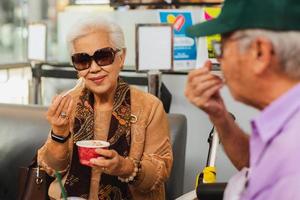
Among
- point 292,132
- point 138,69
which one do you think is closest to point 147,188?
point 292,132

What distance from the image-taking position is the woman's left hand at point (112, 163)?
1773 millimetres

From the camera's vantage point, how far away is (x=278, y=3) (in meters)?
1.04

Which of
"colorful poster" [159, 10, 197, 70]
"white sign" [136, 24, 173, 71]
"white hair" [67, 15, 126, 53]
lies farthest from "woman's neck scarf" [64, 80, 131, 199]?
"colorful poster" [159, 10, 197, 70]

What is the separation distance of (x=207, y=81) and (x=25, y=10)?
4459mm

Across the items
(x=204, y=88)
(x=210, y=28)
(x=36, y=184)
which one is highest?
(x=210, y=28)

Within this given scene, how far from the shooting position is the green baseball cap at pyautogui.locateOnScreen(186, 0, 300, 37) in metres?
1.03

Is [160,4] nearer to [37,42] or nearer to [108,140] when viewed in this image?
[37,42]

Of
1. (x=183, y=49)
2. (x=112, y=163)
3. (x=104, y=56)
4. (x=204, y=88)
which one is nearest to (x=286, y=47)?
(x=204, y=88)

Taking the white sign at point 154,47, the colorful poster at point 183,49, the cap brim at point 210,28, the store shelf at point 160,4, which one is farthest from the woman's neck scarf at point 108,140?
the store shelf at point 160,4

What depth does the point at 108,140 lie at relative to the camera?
7.06 ft

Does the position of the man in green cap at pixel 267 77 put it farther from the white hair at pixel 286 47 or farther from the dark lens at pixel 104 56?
the dark lens at pixel 104 56

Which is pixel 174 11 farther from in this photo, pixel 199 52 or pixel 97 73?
pixel 97 73

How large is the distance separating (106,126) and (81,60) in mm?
Result: 296

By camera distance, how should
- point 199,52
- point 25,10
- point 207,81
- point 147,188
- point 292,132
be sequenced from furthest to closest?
point 25,10, point 199,52, point 147,188, point 207,81, point 292,132
